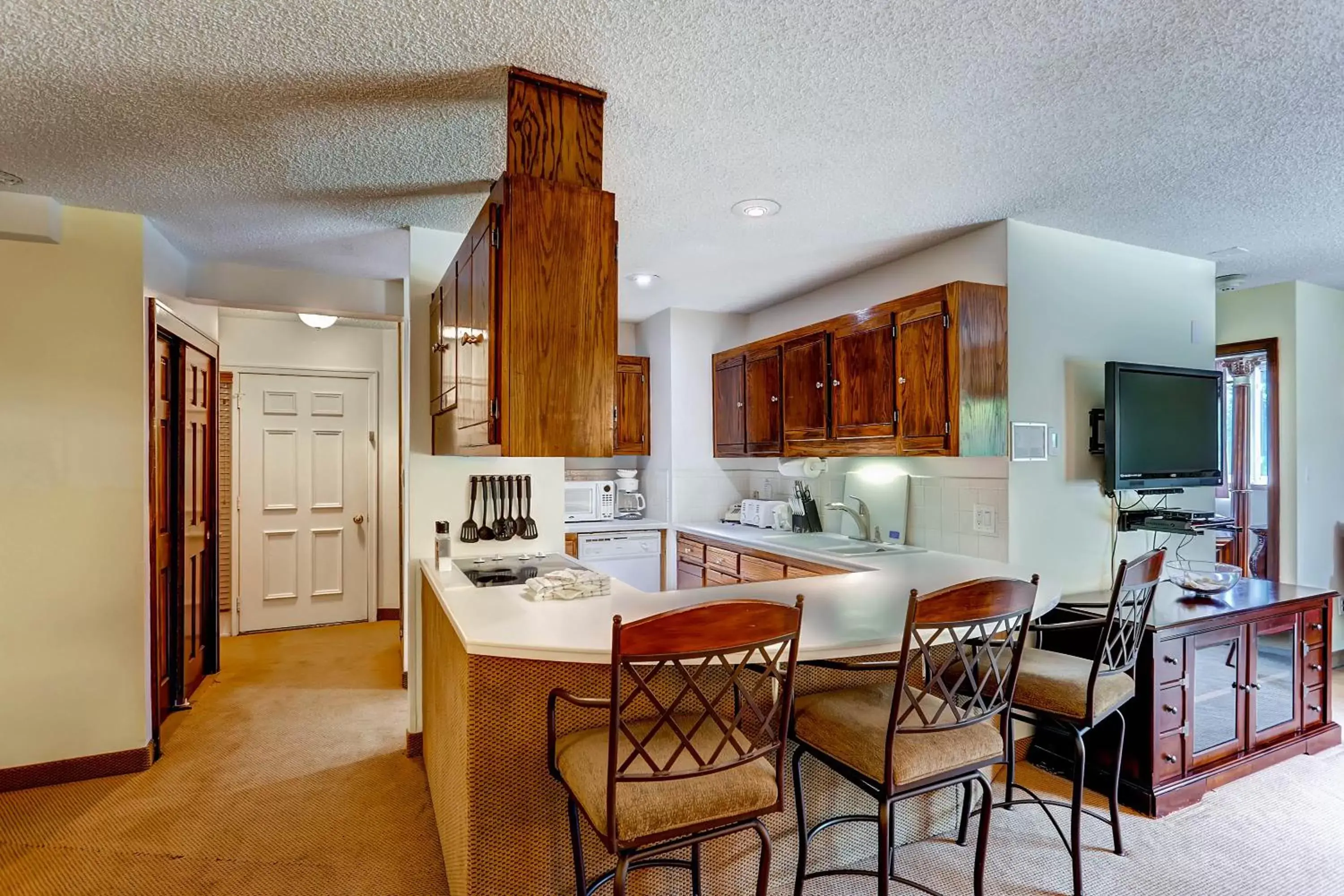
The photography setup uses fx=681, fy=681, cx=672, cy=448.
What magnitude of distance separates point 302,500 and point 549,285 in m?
4.41

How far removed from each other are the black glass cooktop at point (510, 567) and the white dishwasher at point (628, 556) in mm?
1410

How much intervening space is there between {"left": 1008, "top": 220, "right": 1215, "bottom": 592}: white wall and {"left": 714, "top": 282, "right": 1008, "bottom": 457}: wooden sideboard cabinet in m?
0.14

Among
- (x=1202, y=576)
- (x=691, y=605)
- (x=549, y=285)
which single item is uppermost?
(x=549, y=285)

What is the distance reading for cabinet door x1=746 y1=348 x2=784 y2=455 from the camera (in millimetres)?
4203

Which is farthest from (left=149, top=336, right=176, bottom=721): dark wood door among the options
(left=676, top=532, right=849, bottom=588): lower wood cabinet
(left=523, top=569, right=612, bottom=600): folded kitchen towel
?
(left=676, top=532, right=849, bottom=588): lower wood cabinet

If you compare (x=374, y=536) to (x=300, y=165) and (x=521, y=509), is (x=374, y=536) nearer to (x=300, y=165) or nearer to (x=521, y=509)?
(x=521, y=509)

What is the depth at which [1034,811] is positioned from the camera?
8.57ft

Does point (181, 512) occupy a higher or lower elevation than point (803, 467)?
lower

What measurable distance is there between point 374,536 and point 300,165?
3698 millimetres

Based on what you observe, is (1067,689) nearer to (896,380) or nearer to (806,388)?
(896,380)

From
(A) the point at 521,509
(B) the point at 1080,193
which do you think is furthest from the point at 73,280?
(B) the point at 1080,193

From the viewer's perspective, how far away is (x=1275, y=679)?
305cm

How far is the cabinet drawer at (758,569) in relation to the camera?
12.4 ft

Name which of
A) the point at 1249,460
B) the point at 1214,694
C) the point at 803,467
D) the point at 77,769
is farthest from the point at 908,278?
the point at 77,769
